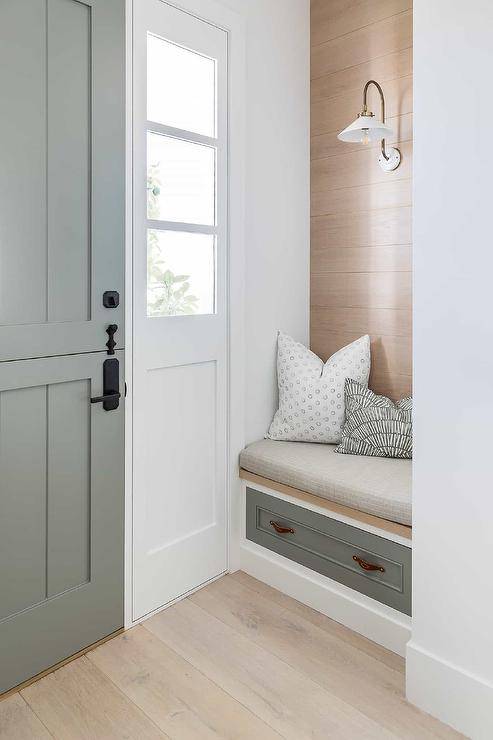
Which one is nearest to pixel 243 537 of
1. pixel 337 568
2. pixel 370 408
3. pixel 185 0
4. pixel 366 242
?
pixel 337 568

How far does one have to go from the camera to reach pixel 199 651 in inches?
78.1

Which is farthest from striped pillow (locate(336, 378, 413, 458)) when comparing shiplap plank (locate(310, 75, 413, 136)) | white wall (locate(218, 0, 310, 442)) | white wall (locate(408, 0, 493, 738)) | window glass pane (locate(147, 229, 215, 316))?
shiplap plank (locate(310, 75, 413, 136))

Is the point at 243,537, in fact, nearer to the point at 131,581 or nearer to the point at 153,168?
the point at 131,581

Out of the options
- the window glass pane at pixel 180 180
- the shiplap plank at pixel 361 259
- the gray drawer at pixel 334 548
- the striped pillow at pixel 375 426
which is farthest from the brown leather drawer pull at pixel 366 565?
the window glass pane at pixel 180 180

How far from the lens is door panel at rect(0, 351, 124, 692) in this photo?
1.75 metres

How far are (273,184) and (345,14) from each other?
2.76 ft

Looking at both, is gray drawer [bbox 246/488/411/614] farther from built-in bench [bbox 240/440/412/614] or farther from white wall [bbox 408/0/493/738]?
white wall [bbox 408/0/493/738]

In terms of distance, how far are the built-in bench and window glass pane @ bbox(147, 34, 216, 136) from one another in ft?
4.48

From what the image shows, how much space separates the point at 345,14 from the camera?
2.61m

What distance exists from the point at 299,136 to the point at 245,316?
940 mm

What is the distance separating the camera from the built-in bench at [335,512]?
1958mm

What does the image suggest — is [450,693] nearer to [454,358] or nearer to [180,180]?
[454,358]

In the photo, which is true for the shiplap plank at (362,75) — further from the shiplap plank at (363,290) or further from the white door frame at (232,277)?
the shiplap plank at (363,290)

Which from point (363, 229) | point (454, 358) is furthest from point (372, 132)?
point (454, 358)
